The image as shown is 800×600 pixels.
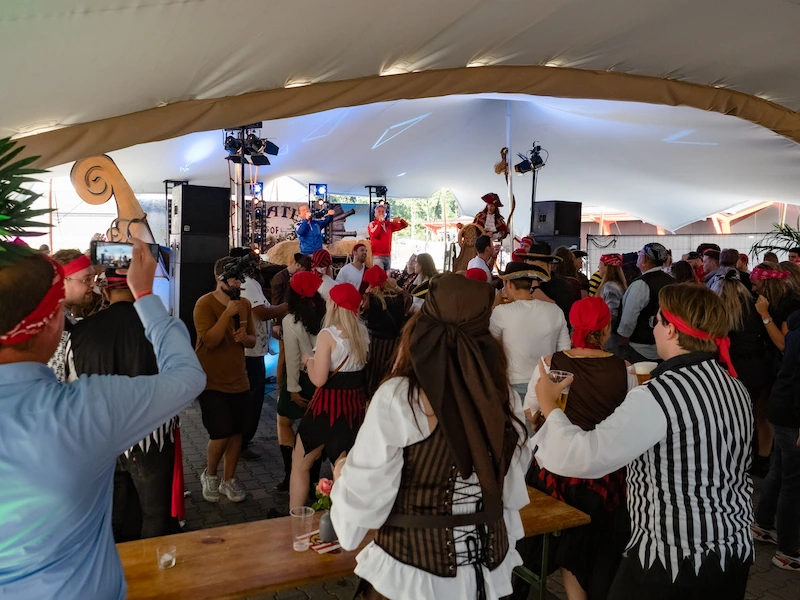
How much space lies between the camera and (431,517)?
1689 mm

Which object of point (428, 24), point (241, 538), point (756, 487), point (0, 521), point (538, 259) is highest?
point (428, 24)

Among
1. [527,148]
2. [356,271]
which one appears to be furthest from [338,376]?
[527,148]

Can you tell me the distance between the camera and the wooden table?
1.97 m

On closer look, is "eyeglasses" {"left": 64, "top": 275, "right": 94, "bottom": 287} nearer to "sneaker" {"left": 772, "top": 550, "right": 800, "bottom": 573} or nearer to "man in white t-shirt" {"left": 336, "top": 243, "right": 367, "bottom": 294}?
"man in white t-shirt" {"left": 336, "top": 243, "right": 367, "bottom": 294}

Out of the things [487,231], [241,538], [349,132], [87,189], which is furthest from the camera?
[349,132]

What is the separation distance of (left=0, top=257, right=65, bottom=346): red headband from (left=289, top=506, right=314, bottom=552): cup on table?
135cm

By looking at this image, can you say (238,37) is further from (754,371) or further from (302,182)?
(302,182)

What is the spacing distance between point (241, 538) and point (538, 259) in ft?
12.5

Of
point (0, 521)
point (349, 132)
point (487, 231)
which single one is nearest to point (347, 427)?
point (0, 521)

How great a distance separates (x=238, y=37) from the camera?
2.72 m

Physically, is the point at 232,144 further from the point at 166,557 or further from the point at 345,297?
the point at 166,557

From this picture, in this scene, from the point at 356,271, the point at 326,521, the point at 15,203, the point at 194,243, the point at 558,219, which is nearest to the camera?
the point at 15,203

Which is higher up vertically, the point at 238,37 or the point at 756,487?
the point at 238,37

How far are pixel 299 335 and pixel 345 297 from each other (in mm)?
1057
